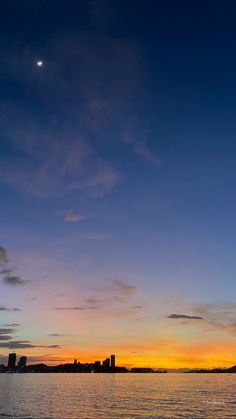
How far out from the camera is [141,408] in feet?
344

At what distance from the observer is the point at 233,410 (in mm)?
103125

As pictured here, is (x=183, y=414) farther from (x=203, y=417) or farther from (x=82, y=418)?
(x=82, y=418)

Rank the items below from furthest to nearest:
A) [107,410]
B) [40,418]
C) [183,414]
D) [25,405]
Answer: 1. [25,405]
2. [107,410]
3. [183,414]
4. [40,418]

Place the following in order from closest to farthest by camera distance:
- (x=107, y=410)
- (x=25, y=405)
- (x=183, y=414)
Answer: (x=183, y=414) < (x=107, y=410) < (x=25, y=405)

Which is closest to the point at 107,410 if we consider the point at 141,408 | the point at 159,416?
the point at 141,408

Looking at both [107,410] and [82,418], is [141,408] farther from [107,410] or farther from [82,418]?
[82,418]

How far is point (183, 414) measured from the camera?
93.4 meters

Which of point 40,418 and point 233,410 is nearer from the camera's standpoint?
point 40,418

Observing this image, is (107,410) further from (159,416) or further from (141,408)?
(159,416)

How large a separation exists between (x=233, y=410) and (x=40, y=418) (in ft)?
170

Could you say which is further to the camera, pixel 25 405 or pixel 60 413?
pixel 25 405

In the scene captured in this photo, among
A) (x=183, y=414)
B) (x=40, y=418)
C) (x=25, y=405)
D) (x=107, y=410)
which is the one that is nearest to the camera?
(x=40, y=418)

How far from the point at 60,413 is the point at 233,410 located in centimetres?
4606

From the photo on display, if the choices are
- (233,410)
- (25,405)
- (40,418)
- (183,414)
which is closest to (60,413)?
(40,418)
